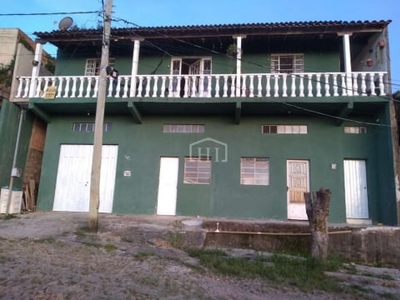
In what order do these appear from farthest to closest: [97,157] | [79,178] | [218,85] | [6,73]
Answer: [6,73] → [79,178] → [218,85] → [97,157]

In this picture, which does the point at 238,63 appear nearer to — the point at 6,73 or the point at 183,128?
the point at 183,128

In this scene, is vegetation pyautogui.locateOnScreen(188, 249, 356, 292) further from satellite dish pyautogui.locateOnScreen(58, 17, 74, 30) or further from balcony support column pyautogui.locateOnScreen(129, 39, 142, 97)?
satellite dish pyautogui.locateOnScreen(58, 17, 74, 30)

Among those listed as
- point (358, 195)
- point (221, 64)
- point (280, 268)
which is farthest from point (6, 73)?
point (358, 195)

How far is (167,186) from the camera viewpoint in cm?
1161

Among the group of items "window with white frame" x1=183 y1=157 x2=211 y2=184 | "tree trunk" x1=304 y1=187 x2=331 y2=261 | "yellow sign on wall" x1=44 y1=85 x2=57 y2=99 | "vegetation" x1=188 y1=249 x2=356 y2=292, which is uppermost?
"yellow sign on wall" x1=44 y1=85 x2=57 y2=99

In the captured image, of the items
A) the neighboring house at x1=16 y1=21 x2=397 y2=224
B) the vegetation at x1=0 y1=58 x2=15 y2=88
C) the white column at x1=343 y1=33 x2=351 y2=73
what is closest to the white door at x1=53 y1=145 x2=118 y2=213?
the neighboring house at x1=16 y1=21 x2=397 y2=224

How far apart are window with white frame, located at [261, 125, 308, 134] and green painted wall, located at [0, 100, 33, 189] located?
8435 mm

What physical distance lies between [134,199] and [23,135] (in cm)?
468

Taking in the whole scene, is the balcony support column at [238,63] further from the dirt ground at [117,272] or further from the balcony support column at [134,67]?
the dirt ground at [117,272]

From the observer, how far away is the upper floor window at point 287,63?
40.0 ft

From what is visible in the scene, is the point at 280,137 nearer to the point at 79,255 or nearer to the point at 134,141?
the point at 134,141

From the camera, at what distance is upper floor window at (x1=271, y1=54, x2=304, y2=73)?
12.2 metres

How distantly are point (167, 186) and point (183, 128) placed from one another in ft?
6.78

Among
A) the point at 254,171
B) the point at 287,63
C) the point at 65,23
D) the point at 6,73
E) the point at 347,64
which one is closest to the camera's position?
the point at 347,64
